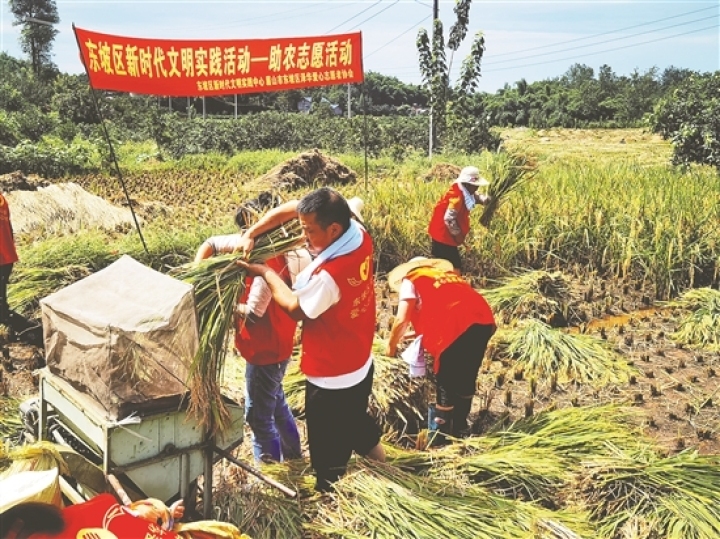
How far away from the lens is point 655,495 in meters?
2.72

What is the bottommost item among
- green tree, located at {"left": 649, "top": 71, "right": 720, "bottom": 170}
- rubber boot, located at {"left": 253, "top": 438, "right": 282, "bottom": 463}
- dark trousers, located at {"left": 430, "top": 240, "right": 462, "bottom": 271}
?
rubber boot, located at {"left": 253, "top": 438, "right": 282, "bottom": 463}

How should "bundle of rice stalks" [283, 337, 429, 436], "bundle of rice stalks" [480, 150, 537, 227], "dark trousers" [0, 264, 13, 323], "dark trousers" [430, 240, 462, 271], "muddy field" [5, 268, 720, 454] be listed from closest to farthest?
"bundle of rice stalks" [283, 337, 429, 436] < "muddy field" [5, 268, 720, 454] < "dark trousers" [0, 264, 13, 323] < "dark trousers" [430, 240, 462, 271] < "bundle of rice stalks" [480, 150, 537, 227]

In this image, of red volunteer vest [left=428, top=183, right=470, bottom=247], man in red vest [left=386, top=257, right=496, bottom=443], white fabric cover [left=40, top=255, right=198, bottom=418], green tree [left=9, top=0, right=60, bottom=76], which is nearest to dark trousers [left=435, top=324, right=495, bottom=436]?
man in red vest [left=386, top=257, right=496, bottom=443]

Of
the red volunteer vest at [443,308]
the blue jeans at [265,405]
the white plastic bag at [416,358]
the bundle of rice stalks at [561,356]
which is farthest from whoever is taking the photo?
the bundle of rice stalks at [561,356]

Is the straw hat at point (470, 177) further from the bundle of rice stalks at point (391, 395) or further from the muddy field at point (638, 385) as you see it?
the bundle of rice stalks at point (391, 395)

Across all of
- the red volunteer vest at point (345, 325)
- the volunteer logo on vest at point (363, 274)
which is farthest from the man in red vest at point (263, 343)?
the volunteer logo on vest at point (363, 274)

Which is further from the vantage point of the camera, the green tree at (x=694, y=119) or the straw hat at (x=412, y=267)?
the green tree at (x=694, y=119)

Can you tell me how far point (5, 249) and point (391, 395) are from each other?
127 inches

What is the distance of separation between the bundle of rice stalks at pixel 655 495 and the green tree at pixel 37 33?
46.7 meters

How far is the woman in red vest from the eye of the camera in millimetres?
4984

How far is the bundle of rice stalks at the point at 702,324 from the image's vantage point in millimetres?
5215

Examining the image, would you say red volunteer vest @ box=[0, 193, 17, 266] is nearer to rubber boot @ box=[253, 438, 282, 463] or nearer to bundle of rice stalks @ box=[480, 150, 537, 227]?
rubber boot @ box=[253, 438, 282, 463]

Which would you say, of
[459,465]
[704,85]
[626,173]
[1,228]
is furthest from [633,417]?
[704,85]

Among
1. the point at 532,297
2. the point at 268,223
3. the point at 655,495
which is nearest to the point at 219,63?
the point at 532,297
